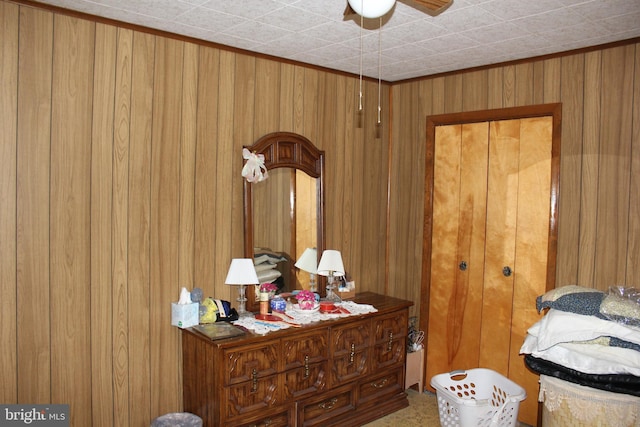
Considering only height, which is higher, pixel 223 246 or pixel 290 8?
pixel 290 8

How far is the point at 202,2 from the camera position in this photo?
8.21 feet

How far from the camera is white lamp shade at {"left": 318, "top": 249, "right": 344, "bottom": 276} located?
372cm

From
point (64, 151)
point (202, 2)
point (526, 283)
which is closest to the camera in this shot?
point (202, 2)

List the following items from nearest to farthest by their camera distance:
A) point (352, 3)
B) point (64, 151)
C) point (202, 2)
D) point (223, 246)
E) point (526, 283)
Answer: point (352, 3) < point (202, 2) < point (64, 151) < point (223, 246) < point (526, 283)

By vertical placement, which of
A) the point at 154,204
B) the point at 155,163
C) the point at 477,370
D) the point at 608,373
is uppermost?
the point at 155,163

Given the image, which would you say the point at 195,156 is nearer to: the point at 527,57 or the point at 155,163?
the point at 155,163

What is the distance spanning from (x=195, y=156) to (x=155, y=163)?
27 centimetres

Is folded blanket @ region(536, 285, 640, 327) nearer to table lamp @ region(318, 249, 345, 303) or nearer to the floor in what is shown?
the floor

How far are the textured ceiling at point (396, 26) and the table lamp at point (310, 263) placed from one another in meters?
1.42

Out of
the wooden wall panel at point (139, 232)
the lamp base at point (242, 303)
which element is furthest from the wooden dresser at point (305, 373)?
the lamp base at point (242, 303)

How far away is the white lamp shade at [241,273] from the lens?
10.4 ft

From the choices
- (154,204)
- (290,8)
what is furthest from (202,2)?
(154,204)

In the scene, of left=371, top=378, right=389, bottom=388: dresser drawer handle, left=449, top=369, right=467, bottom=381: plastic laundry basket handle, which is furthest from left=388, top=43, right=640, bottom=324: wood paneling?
left=371, top=378, right=389, bottom=388: dresser drawer handle

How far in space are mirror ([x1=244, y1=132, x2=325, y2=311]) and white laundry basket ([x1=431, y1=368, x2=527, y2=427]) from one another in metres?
1.17
